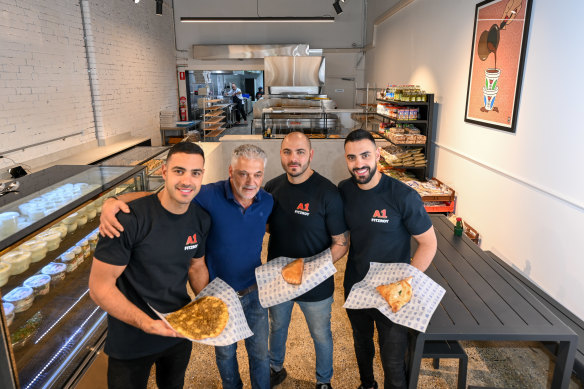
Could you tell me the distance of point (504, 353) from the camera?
309cm

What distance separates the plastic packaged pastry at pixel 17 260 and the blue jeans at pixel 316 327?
1.42 meters

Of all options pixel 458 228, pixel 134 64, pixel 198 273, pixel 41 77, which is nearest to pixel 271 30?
pixel 134 64

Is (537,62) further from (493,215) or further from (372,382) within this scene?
(372,382)

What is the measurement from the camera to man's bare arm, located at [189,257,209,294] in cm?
204

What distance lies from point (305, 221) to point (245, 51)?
9.49m

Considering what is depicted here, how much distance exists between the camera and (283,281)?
6.84 ft

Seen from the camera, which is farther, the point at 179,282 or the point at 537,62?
the point at 537,62

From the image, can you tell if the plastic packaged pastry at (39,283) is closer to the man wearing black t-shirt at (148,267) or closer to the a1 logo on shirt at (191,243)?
the man wearing black t-shirt at (148,267)

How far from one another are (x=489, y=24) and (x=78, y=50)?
5947 mm

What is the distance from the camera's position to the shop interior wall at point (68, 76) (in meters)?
4.82

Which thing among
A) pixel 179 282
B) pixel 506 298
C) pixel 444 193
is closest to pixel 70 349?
pixel 179 282

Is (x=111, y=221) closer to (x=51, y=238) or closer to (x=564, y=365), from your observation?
(x=51, y=238)

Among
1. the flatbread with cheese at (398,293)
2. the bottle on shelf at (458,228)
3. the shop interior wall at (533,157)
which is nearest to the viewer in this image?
the flatbread with cheese at (398,293)

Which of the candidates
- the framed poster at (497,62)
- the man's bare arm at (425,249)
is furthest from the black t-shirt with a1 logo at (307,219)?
the framed poster at (497,62)
